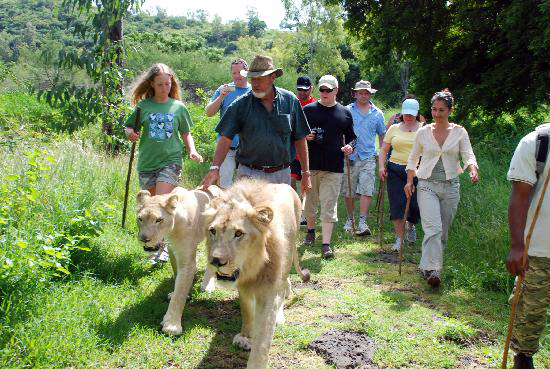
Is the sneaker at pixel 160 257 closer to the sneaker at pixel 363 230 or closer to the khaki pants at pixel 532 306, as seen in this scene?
the sneaker at pixel 363 230

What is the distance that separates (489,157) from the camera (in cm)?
1172

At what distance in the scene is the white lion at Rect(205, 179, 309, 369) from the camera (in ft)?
10.8

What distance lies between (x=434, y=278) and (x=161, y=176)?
3.46m

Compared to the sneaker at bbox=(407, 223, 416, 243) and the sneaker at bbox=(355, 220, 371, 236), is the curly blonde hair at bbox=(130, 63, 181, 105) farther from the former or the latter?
the sneaker at bbox=(407, 223, 416, 243)

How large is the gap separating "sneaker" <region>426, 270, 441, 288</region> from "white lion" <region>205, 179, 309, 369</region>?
8.45 feet

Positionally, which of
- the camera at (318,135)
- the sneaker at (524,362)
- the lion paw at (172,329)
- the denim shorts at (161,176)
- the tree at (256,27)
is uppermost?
the tree at (256,27)

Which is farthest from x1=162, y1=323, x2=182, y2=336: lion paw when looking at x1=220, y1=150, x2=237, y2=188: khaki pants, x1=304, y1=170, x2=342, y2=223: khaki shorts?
x1=304, y1=170, x2=342, y2=223: khaki shorts

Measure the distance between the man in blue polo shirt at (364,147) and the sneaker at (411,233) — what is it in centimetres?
71

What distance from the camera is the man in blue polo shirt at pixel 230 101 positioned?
707cm

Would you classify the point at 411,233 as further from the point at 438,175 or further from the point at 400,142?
the point at 438,175

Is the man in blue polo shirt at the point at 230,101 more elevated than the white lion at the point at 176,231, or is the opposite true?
the man in blue polo shirt at the point at 230,101

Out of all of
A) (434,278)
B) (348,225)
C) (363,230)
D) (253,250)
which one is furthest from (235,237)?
(348,225)

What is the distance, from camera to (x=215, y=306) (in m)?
5.21

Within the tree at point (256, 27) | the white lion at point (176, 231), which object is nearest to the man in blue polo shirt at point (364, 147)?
the white lion at point (176, 231)
